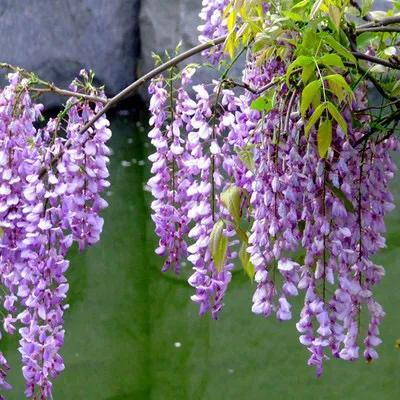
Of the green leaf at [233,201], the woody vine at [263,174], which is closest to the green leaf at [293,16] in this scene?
the woody vine at [263,174]

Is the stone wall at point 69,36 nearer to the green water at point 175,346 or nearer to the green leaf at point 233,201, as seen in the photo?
the green water at point 175,346

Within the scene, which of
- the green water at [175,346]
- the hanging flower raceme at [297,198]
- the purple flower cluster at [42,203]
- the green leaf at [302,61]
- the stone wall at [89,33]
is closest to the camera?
the green leaf at [302,61]

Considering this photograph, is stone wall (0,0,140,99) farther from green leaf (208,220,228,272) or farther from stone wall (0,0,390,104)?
green leaf (208,220,228,272)

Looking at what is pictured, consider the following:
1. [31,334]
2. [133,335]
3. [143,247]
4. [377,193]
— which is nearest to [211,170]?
[377,193]

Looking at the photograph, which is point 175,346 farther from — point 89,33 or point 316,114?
point 89,33

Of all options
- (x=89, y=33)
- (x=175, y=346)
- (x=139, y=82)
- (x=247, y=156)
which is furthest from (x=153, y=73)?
(x=89, y=33)

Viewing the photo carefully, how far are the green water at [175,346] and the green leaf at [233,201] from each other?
2.22 meters

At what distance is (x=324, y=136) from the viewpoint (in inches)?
39.6

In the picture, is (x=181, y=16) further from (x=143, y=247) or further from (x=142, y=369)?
(x=142, y=369)

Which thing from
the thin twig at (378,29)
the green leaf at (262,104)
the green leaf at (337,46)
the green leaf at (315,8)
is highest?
the thin twig at (378,29)

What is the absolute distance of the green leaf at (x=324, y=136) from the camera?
1004mm

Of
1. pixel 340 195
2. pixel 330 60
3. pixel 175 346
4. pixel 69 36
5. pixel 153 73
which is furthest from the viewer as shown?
pixel 69 36

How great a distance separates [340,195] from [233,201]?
0.13 m

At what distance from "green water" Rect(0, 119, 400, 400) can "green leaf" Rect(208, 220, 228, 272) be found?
7.23ft
